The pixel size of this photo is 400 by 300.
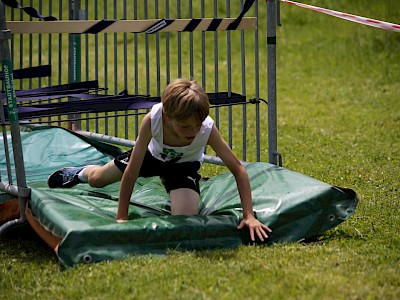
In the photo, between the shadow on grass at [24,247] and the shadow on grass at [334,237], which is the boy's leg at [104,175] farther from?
the shadow on grass at [334,237]

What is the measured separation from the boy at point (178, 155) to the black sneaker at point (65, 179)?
0.18 meters

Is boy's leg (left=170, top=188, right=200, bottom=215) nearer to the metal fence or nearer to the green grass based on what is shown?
the green grass

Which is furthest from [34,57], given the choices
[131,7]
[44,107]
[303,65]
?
[44,107]

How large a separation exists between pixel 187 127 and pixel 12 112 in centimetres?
111

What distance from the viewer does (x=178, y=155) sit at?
506cm

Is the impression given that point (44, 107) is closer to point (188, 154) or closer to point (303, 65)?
point (188, 154)

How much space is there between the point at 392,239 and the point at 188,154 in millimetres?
1346

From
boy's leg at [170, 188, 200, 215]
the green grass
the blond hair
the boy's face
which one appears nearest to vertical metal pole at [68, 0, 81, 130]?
the green grass

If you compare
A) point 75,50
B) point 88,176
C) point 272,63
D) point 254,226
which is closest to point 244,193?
point 254,226

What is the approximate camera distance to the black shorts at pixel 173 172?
199 inches

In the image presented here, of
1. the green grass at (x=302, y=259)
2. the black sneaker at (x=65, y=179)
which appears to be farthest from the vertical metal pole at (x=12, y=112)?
the black sneaker at (x=65, y=179)

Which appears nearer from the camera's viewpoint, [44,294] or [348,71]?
[44,294]

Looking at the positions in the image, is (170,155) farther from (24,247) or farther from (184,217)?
(24,247)

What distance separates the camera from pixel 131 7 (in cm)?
1714
